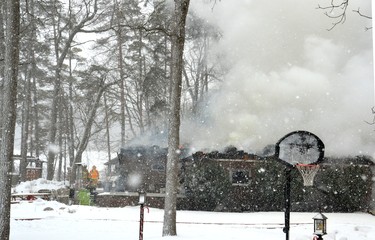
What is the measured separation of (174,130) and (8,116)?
13.8ft

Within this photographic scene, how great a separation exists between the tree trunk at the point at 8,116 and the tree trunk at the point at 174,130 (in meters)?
3.96

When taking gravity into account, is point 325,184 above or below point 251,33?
below

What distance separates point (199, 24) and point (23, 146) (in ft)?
47.9

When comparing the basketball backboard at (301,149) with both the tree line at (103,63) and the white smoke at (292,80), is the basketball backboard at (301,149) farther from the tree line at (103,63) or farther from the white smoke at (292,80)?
the white smoke at (292,80)

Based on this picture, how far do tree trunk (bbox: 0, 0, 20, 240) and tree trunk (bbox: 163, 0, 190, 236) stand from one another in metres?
3.96

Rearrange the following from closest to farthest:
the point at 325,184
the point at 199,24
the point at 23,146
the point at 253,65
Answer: the point at 325,184, the point at 253,65, the point at 23,146, the point at 199,24

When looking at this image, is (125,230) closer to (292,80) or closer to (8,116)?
(8,116)

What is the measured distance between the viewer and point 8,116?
379 inches

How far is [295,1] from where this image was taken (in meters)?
23.7

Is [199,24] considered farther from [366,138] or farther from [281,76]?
[366,138]

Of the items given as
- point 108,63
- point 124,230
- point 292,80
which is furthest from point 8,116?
point 108,63

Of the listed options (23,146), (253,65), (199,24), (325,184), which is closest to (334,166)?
(325,184)

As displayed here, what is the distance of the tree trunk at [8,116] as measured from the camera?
9.48 metres

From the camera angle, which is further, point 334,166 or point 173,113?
point 334,166
